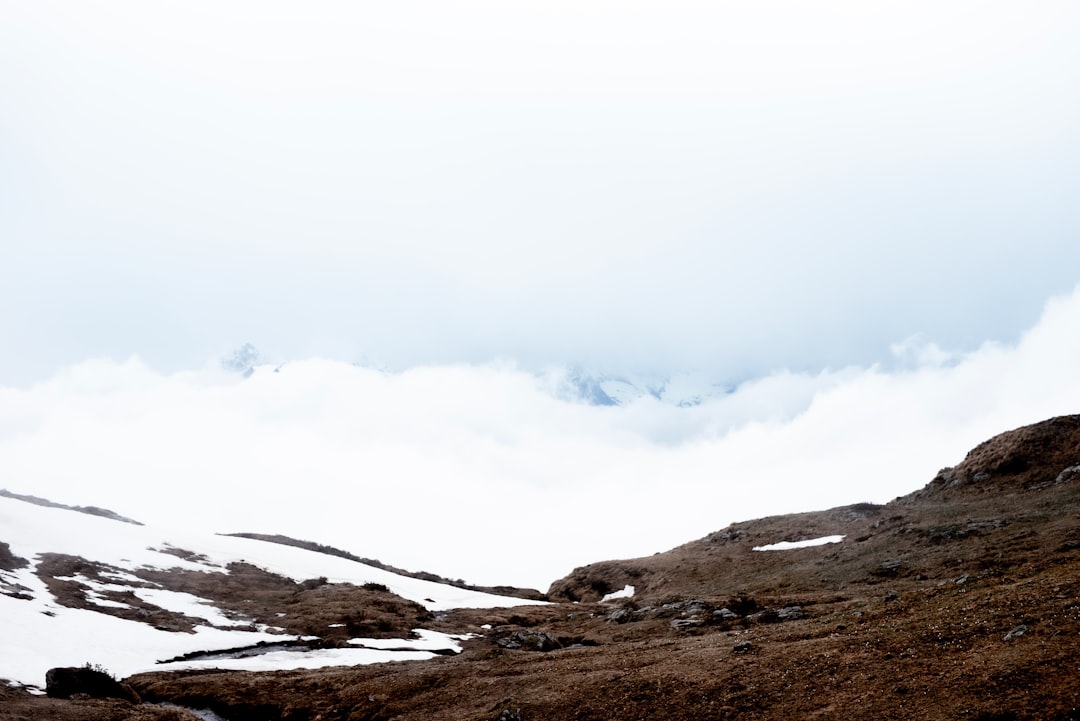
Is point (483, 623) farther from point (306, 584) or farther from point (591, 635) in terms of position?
point (306, 584)

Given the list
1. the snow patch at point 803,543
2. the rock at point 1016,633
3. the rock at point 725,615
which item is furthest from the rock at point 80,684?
the snow patch at point 803,543

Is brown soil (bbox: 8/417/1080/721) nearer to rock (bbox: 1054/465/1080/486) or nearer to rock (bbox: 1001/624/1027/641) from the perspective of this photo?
rock (bbox: 1001/624/1027/641)

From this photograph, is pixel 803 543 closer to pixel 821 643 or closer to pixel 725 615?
pixel 725 615

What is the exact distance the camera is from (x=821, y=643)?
31734 millimetres

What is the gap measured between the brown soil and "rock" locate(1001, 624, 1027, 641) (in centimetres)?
9

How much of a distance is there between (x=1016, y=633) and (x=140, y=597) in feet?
236

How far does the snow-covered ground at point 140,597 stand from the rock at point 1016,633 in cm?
4107

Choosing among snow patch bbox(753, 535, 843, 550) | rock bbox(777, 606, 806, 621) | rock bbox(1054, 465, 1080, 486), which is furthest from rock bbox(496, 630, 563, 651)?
rock bbox(1054, 465, 1080, 486)

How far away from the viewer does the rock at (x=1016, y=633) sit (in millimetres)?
25844

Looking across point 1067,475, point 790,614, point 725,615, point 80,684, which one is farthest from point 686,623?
point 1067,475

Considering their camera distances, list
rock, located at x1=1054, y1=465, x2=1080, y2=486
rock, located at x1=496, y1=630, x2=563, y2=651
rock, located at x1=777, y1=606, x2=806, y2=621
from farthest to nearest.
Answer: rock, located at x1=1054, y1=465, x2=1080, y2=486
rock, located at x1=496, y1=630, x2=563, y2=651
rock, located at x1=777, y1=606, x2=806, y2=621

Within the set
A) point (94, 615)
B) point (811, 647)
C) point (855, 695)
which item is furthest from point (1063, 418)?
point (94, 615)

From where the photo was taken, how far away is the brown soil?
24.4m

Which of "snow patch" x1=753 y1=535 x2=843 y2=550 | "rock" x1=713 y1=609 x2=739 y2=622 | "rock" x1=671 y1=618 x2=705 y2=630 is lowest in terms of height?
"rock" x1=671 y1=618 x2=705 y2=630
